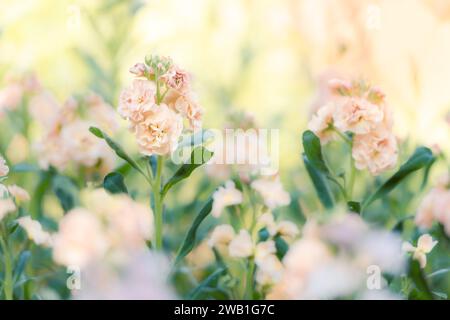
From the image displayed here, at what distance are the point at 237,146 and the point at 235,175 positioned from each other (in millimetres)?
52

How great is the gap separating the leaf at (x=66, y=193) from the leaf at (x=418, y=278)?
531 millimetres

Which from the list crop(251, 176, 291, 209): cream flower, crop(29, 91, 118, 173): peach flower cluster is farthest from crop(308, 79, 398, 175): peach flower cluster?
crop(29, 91, 118, 173): peach flower cluster

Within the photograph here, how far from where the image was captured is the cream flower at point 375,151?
138cm

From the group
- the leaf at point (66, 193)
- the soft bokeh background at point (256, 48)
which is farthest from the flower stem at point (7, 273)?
the soft bokeh background at point (256, 48)

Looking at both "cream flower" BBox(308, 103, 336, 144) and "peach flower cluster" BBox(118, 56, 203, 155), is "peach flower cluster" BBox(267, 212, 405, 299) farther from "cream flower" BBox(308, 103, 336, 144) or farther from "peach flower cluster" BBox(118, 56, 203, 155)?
"peach flower cluster" BBox(118, 56, 203, 155)

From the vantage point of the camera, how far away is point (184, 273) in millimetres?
1551

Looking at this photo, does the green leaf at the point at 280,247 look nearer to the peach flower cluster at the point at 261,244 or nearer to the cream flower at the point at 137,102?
the peach flower cluster at the point at 261,244

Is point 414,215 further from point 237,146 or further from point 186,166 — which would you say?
point 186,166

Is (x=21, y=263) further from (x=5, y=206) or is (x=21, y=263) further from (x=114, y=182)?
(x=114, y=182)

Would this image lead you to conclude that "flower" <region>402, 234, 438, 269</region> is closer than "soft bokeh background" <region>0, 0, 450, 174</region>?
Yes

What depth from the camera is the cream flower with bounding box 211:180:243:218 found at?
144cm

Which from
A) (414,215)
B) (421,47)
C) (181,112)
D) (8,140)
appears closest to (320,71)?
(421,47)

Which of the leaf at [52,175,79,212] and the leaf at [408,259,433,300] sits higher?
the leaf at [52,175,79,212]

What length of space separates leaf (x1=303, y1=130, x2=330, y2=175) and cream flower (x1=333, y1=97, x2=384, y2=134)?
0.04 m
